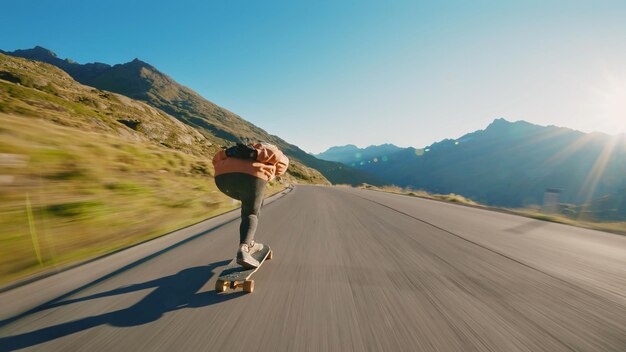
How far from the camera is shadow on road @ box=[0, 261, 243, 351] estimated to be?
1957mm

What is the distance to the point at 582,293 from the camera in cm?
310

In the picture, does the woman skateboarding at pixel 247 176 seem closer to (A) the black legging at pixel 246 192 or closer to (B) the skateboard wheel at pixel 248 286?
(A) the black legging at pixel 246 192

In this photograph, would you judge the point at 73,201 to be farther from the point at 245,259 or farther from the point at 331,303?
the point at 331,303

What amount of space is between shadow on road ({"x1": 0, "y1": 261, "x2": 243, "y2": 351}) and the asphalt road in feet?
0.04

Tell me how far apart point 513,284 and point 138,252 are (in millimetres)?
5126

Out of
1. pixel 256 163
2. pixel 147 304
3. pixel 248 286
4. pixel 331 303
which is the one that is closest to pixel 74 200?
pixel 147 304

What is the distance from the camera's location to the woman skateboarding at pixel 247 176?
3.16 metres

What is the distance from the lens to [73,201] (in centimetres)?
609

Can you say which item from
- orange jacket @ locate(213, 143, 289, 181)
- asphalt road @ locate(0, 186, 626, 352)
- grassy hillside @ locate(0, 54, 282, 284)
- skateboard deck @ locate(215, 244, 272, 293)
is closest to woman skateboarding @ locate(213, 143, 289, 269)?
orange jacket @ locate(213, 143, 289, 181)

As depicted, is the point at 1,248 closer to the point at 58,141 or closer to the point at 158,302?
the point at 158,302

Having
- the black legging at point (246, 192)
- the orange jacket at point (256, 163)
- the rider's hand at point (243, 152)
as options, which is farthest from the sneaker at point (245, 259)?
the rider's hand at point (243, 152)

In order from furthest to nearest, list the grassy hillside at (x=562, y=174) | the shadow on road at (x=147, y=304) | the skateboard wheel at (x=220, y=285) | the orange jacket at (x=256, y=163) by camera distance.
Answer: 1. the grassy hillside at (x=562, y=174)
2. the orange jacket at (x=256, y=163)
3. the skateboard wheel at (x=220, y=285)
4. the shadow on road at (x=147, y=304)

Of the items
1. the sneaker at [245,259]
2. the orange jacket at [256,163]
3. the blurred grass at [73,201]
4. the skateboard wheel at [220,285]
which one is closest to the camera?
the skateboard wheel at [220,285]

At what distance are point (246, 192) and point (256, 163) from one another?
1.20ft
